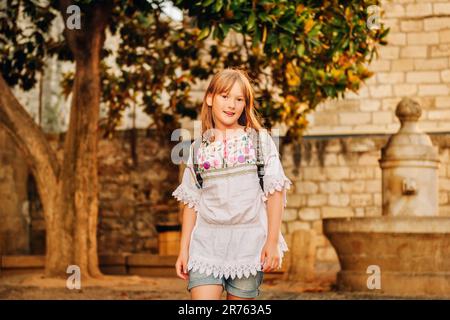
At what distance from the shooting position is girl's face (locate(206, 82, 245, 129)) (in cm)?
388

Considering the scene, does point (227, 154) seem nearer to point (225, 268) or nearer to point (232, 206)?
point (232, 206)

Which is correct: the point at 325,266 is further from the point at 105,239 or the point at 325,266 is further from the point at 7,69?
the point at 7,69

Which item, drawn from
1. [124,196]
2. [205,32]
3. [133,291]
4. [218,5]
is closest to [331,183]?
[124,196]

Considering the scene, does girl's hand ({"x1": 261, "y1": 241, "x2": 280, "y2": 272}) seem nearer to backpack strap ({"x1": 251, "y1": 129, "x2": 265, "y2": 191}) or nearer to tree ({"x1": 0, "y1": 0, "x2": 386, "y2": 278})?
backpack strap ({"x1": 251, "y1": 129, "x2": 265, "y2": 191})

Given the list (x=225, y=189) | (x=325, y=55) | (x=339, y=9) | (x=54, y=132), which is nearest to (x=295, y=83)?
(x=325, y=55)

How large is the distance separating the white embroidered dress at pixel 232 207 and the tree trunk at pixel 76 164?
24.1 feet

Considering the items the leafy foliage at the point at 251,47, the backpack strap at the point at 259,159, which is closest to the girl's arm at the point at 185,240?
the backpack strap at the point at 259,159

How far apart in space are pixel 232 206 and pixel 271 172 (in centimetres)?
22

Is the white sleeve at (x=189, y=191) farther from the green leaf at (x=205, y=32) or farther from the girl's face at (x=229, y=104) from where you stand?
the green leaf at (x=205, y=32)

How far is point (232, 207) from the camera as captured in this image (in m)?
3.84

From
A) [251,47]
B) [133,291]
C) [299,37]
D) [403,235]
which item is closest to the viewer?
[299,37]

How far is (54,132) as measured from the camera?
55.6 feet

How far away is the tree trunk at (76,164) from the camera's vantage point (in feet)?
36.3

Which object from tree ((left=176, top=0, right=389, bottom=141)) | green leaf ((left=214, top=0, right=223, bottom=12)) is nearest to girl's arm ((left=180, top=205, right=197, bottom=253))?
tree ((left=176, top=0, right=389, bottom=141))
